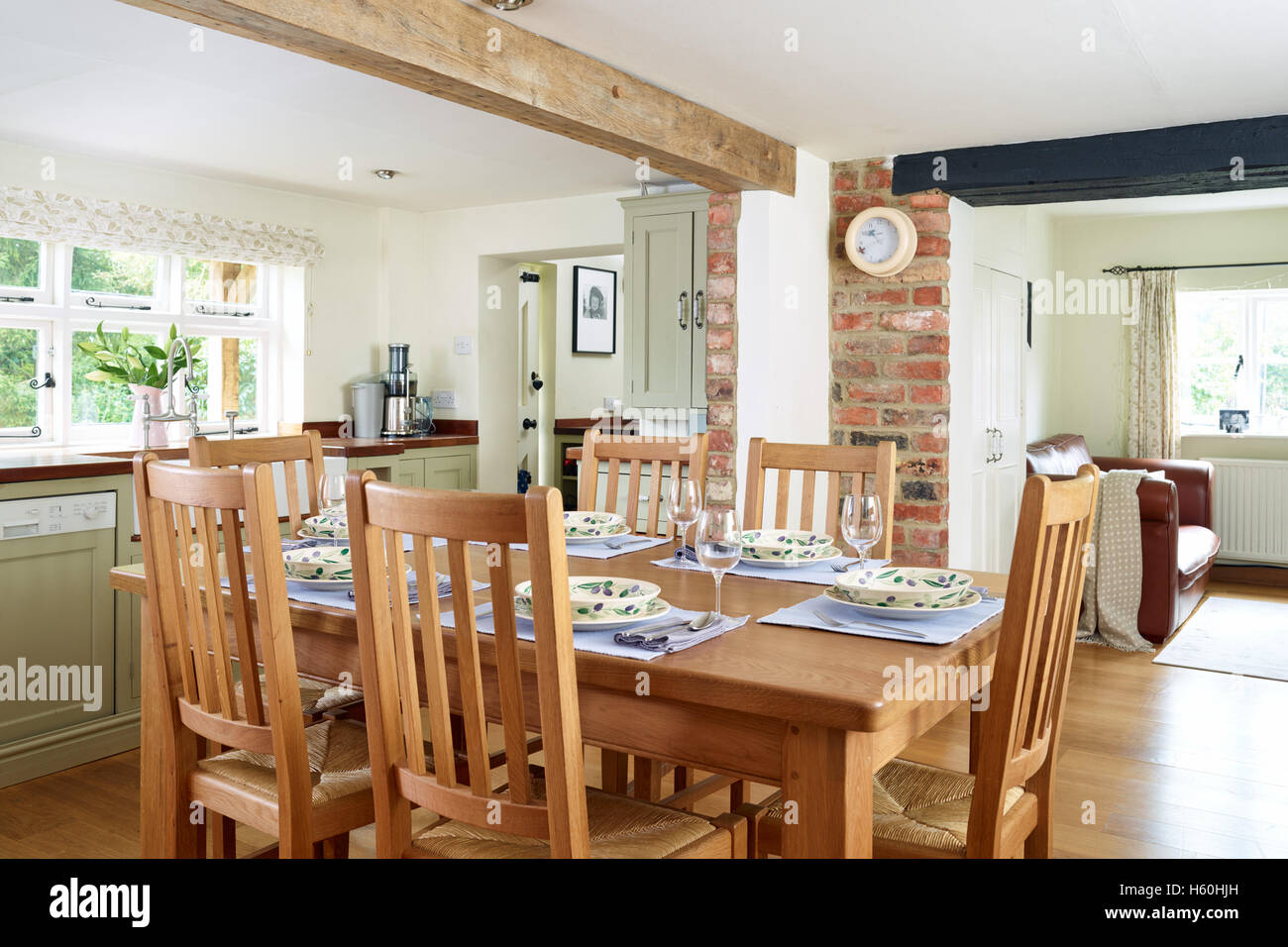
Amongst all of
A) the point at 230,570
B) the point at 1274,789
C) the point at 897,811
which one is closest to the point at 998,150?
the point at 1274,789

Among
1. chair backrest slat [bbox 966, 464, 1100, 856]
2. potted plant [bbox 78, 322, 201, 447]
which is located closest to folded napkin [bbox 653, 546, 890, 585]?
chair backrest slat [bbox 966, 464, 1100, 856]

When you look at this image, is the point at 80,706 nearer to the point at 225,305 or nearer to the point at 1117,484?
the point at 225,305

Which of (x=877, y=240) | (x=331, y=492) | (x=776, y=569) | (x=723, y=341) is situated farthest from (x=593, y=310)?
(x=776, y=569)

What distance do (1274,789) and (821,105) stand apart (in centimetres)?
258

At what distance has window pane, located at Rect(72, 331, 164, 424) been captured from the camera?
182 inches

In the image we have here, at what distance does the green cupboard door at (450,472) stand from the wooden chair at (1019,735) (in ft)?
12.3

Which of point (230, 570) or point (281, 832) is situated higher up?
point (230, 570)

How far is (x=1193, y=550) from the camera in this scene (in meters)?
5.28

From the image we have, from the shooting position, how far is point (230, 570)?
1.65 m

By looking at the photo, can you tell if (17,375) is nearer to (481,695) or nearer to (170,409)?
(170,409)

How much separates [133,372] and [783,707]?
163 inches

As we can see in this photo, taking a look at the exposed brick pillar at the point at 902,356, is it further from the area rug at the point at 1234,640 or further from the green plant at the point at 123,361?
the green plant at the point at 123,361
